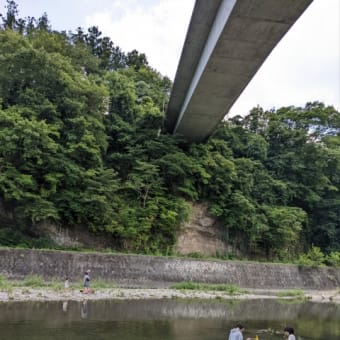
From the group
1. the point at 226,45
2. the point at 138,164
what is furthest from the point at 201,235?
the point at 226,45

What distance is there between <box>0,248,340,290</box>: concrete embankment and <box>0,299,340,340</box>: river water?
4373 millimetres

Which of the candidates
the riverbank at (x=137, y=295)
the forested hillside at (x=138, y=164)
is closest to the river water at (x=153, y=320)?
the riverbank at (x=137, y=295)

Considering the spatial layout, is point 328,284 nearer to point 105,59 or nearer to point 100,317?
point 100,317

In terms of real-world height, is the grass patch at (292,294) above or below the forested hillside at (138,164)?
below

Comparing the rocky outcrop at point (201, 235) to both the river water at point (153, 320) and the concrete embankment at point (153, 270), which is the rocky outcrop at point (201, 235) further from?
the river water at point (153, 320)

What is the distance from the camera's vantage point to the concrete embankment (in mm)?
20297

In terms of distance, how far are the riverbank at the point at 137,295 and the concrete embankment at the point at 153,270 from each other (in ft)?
3.65

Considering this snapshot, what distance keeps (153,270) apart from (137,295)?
3919 mm

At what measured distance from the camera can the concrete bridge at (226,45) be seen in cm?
1096

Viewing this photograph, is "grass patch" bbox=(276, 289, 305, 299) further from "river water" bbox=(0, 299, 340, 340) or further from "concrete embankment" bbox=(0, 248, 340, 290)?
"river water" bbox=(0, 299, 340, 340)

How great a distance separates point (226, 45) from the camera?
13000 millimetres

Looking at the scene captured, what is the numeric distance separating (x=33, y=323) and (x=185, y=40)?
1079 cm

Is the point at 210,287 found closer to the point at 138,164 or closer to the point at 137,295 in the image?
the point at 137,295

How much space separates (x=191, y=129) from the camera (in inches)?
1077
